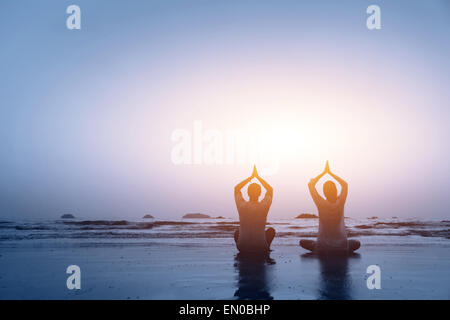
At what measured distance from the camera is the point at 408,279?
6.86 meters

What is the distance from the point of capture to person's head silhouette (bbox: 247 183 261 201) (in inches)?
354

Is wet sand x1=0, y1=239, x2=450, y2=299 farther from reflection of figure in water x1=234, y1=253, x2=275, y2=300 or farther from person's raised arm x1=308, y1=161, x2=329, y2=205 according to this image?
person's raised arm x1=308, y1=161, x2=329, y2=205

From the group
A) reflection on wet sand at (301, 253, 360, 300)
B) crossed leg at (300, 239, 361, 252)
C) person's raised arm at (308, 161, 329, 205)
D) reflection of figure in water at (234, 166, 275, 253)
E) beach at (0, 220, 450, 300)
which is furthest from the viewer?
crossed leg at (300, 239, 361, 252)

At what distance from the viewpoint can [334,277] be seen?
22.1 ft

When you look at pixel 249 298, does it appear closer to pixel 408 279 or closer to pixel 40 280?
pixel 408 279

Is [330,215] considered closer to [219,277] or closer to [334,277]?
[334,277]

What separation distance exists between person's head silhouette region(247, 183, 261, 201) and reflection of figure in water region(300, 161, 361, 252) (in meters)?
1.35

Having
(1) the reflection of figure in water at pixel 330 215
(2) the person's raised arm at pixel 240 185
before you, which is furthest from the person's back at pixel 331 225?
(2) the person's raised arm at pixel 240 185

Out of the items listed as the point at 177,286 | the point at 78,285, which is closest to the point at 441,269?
the point at 177,286

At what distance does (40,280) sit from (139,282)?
1.88 meters

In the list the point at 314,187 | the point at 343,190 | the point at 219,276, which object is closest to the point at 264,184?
the point at 314,187

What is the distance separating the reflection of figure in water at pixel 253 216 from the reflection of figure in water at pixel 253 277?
1.08 feet

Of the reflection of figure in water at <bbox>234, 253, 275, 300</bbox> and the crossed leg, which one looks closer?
the reflection of figure in water at <bbox>234, 253, 275, 300</bbox>

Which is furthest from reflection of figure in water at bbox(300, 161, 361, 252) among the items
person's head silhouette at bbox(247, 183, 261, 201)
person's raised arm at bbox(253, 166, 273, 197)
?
person's head silhouette at bbox(247, 183, 261, 201)
